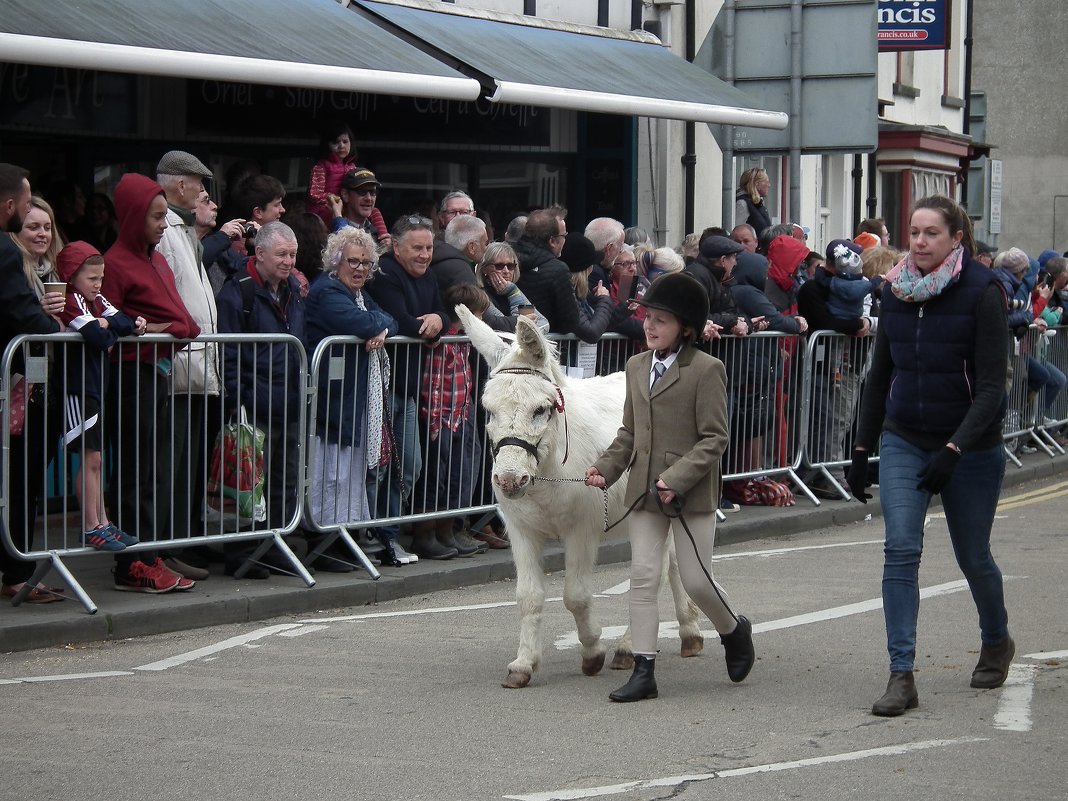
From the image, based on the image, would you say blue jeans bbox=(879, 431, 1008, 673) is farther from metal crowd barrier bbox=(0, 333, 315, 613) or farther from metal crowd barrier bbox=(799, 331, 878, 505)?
metal crowd barrier bbox=(799, 331, 878, 505)

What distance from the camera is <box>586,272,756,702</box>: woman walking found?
24.4 feet

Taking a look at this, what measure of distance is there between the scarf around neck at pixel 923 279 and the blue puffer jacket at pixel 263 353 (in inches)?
163

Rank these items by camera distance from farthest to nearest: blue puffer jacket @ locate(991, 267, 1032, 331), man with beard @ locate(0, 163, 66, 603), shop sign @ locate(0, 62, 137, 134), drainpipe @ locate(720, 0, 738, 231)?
drainpipe @ locate(720, 0, 738, 231) → blue puffer jacket @ locate(991, 267, 1032, 331) → shop sign @ locate(0, 62, 137, 134) → man with beard @ locate(0, 163, 66, 603)

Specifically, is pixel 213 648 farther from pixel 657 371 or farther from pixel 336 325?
pixel 657 371

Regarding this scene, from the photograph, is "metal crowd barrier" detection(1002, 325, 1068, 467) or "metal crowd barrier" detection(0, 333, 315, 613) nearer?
"metal crowd barrier" detection(0, 333, 315, 613)

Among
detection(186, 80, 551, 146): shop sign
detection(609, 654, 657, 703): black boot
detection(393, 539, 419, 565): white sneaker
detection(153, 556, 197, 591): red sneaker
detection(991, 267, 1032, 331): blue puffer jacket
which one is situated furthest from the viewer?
detection(991, 267, 1032, 331): blue puffer jacket

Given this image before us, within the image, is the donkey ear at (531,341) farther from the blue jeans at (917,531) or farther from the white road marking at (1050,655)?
the white road marking at (1050,655)

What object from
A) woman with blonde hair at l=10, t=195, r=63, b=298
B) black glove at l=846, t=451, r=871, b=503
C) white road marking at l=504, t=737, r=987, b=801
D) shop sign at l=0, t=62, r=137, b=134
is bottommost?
white road marking at l=504, t=737, r=987, b=801

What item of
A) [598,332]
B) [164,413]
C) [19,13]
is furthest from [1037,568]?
[19,13]

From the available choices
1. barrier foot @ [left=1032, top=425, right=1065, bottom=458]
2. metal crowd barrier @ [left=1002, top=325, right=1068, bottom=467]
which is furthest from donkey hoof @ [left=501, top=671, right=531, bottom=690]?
barrier foot @ [left=1032, top=425, right=1065, bottom=458]

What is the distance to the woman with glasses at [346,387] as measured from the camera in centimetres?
1048

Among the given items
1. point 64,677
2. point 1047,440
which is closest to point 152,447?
point 64,677

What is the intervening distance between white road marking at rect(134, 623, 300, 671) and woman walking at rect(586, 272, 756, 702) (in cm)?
228

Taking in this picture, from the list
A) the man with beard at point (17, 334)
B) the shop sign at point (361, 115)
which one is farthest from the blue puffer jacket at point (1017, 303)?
the man with beard at point (17, 334)
